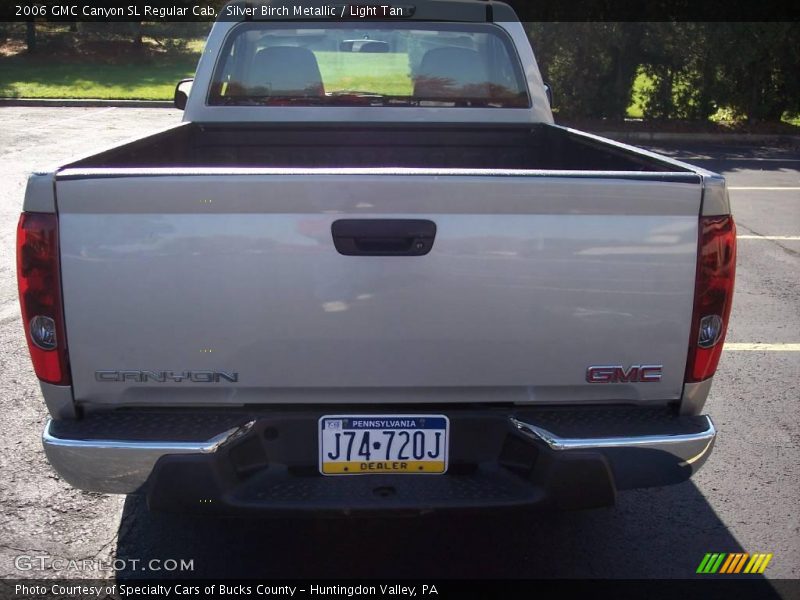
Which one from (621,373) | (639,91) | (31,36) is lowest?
(639,91)

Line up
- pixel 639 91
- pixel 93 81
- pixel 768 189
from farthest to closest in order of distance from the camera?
pixel 93 81 < pixel 639 91 < pixel 768 189

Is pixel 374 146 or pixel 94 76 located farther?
pixel 94 76

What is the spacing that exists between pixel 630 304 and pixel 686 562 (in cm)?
125

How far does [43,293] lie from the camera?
251cm

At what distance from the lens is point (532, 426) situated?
8.60 ft

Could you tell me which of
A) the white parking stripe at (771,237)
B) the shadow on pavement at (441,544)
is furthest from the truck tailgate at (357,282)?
the white parking stripe at (771,237)

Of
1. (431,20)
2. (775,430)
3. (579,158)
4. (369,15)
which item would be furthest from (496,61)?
→ (775,430)

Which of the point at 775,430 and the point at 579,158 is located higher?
the point at 579,158

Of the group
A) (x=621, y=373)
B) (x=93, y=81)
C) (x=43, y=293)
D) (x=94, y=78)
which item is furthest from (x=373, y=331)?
(x=94, y=78)

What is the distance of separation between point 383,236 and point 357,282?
16 centimetres

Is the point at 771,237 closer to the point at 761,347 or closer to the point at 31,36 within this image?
the point at 761,347

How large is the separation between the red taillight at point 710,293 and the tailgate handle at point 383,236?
0.84 meters

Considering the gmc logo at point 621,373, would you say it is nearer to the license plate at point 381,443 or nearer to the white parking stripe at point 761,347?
the license plate at point 381,443

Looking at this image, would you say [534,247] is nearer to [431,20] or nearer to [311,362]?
[311,362]
